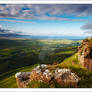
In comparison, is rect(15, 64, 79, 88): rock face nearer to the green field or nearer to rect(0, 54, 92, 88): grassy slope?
rect(0, 54, 92, 88): grassy slope

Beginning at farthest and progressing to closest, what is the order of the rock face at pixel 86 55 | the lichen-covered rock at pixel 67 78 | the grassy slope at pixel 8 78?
the grassy slope at pixel 8 78 < the rock face at pixel 86 55 < the lichen-covered rock at pixel 67 78

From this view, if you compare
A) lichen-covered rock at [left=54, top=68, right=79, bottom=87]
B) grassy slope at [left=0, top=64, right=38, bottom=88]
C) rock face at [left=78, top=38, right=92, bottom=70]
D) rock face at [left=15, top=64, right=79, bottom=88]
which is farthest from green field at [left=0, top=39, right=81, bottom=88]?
lichen-covered rock at [left=54, top=68, right=79, bottom=87]

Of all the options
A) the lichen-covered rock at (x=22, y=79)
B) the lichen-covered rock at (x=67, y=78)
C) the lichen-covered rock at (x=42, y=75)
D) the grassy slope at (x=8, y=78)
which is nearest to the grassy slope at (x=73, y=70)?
the grassy slope at (x=8, y=78)

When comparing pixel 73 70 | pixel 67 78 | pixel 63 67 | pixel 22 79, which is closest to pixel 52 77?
pixel 67 78

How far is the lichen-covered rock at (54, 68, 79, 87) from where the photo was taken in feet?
10.1

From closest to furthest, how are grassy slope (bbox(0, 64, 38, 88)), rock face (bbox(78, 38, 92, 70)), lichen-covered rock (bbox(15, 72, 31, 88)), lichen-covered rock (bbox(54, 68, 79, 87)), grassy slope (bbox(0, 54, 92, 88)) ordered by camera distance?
1. lichen-covered rock (bbox(54, 68, 79, 87))
2. grassy slope (bbox(0, 54, 92, 88))
3. lichen-covered rock (bbox(15, 72, 31, 88))
4. rock face (bbox(78, 38, 92, 70))
5. grassy slope (bbox(0, 64, 38, 88))

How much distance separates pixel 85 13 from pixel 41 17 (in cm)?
150

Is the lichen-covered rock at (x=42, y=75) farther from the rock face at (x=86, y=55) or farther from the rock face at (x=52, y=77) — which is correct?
the rock face at (x=86, y=55)

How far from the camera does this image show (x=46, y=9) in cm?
358

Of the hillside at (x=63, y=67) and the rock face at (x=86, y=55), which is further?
the rock face at (x=86, y=55)

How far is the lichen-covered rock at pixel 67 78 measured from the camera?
3066 millimetres

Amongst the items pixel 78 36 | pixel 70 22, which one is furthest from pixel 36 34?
pixel 78 36

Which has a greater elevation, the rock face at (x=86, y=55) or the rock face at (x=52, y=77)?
the rock face at (x=86, y=55)

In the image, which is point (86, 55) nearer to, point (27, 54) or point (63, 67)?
point (63, 67)
